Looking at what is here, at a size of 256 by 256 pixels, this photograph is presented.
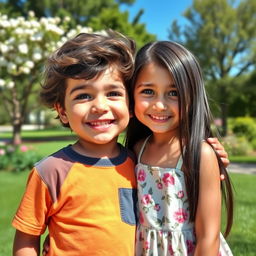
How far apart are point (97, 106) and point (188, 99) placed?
0.41 m

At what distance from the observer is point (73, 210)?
1590 millimetres

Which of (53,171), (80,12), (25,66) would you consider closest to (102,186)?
(53,171)

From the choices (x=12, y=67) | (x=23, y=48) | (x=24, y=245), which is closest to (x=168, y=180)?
(x=24, y=245)

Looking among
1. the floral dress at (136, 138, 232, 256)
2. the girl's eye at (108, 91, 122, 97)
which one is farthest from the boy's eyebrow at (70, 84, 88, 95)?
the floral dress at (136, 138, 232, 256)

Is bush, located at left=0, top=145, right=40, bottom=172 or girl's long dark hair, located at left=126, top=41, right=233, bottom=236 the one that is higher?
girl's long dark hair, located at left=126, top=41, right=233, bottom=236

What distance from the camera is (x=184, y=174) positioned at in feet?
5.65

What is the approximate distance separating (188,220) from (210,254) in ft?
0.58

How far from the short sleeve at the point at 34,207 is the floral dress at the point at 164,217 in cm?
44

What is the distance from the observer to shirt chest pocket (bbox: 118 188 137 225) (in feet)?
5.53

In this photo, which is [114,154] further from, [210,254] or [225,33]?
[225,33]

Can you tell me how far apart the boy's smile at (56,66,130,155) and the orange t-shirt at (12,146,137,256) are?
15cm

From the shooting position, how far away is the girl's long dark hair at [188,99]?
169 centimetres

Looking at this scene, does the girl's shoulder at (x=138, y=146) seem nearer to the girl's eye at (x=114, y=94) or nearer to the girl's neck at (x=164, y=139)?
the girl's neck at (x=164, y=139)

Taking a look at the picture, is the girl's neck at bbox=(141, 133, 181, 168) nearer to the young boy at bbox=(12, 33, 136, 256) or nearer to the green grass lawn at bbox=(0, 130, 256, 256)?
the young boy at bbox=(12, 33, 136, 256)
